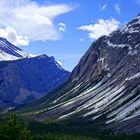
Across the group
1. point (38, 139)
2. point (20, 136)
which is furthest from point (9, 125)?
point (38, 139)

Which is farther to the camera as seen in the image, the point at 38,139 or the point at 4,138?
the point at 38,139

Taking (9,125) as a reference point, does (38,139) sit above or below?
above

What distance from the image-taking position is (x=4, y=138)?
8538 centimetres

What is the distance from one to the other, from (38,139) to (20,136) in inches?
4414

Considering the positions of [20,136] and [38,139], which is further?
[38,139]

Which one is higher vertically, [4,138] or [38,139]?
[38,139]

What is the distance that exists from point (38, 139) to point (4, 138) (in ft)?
372

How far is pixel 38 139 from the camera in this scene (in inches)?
7785

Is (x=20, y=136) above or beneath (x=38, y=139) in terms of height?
beneath

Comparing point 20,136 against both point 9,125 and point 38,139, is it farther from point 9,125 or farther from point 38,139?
point 38,139

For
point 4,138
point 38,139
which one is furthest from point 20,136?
point 38,139

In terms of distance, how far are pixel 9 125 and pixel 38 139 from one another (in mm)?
110904

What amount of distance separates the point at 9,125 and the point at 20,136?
3107 millimetres

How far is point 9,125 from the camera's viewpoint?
88312 mm
